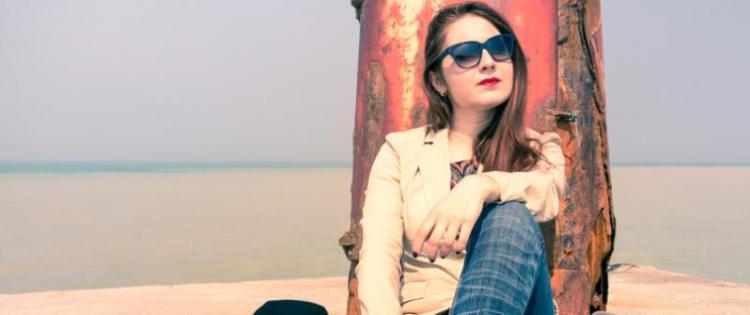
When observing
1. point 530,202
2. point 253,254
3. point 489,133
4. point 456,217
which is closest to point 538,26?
point 489,133

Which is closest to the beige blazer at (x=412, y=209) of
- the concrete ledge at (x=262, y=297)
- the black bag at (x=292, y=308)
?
the black bag at (x=292, y=308)

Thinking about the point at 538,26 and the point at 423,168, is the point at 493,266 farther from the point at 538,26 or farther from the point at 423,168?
the point at 538,26

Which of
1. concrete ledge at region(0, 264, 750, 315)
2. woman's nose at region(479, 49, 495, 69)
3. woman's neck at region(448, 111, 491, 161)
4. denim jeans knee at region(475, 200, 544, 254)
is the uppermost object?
woman's nose at region(479, 49, 495, 69)

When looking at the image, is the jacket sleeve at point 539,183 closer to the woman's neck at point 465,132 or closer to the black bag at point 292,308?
the woman's neck at point 465,132

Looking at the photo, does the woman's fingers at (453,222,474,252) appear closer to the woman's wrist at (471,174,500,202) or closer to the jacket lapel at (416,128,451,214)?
→ the woman's wrist at (471,174,500,202)

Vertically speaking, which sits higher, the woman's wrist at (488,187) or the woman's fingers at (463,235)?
the woman's wrist at (488,187)

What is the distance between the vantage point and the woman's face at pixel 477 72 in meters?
1.83

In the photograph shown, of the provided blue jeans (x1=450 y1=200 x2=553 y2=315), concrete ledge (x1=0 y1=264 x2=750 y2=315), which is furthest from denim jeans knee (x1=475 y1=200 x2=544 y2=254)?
concrete ledge (x1=0 y1=264 x2=750 y2=315)

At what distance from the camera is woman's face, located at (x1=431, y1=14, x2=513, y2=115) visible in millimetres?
1829

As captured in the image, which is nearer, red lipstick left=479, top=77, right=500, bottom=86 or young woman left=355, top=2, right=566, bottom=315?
→ young woman left=355, top=2, right=566, bottom=315

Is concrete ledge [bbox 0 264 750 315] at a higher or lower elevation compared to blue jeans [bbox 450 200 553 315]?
lower

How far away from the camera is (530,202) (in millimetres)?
1709

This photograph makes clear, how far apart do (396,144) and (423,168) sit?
0.39 feet

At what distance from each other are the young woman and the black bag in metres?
1.32
